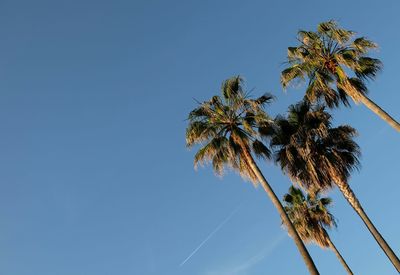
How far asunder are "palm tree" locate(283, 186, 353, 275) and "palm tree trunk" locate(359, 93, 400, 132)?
1082 centimetres

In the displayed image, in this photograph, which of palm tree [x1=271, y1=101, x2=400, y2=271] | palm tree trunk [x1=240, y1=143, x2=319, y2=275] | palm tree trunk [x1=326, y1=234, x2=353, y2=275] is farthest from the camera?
palm tree trunk [x1=326, y1=234, x2=353, y2=275]

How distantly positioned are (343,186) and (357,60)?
7.21m

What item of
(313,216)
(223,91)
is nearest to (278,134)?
(223,91)

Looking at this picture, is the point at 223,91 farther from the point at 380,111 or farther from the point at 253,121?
the point at 380,111

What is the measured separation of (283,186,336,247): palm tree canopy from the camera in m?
34.1

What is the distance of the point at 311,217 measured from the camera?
116 ft

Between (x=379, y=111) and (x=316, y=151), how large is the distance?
4.28 metres

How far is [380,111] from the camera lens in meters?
23.5

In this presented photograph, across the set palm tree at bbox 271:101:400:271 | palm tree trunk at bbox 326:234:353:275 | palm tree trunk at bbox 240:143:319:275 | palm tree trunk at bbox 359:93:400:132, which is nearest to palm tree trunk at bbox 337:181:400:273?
palm tree at bbox 271:101:400:271

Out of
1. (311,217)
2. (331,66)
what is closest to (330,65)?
(331,66)

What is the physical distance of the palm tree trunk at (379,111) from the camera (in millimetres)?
22406

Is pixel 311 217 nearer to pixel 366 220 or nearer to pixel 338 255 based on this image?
pixel 338 255

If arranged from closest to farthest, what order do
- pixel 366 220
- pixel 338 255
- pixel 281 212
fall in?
Result: pixel 281 212 < pixel 366 220 < pixel 338 255

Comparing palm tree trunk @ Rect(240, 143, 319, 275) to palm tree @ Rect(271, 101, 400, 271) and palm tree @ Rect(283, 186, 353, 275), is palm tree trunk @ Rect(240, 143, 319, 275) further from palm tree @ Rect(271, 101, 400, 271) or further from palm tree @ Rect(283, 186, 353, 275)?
palm tree @ Rect(283, 186, 353, 275)
